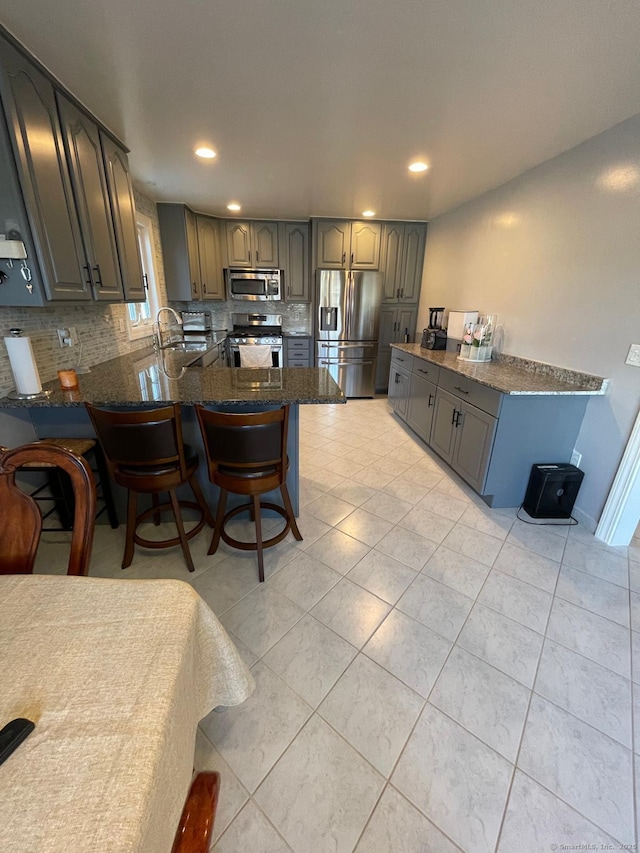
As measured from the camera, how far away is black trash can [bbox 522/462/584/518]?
7.57ft

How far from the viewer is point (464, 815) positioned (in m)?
1.01

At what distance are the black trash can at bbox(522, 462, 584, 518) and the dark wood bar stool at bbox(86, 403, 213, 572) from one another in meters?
2.22

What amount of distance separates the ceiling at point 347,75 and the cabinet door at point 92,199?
0.49 feet

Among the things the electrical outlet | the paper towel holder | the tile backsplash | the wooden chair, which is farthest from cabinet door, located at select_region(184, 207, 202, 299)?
the electrical outlet

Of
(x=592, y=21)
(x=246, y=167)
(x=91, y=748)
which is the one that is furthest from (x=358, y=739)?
(x=246, y=167)

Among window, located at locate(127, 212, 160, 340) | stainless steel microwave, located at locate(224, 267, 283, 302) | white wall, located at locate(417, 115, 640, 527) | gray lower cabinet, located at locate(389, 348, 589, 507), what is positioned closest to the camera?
white wall, located at locate(417, 115, 640, 527)

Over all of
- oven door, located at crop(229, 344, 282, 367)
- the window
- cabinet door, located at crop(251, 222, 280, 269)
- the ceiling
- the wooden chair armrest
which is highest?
the ceiling

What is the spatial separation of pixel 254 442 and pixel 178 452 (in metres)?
0.40

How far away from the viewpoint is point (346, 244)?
460cm

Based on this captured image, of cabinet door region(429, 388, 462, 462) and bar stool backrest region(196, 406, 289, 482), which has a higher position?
bar stool backrest region(196, 406, 289, 482)

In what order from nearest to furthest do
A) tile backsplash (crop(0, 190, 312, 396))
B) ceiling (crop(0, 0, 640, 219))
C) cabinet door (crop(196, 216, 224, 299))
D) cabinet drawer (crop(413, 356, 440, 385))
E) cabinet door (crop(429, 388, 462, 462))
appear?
ceiling (crop(0, 0, 640, 219))
tile backsplash (crop(0, 190, 312, 396))
cabinet door (crop(429, 388, 462, 462))
cabinet drawer (crop(413, 356, 440, 385))
cabinet door (crop(196, 216, 224, 299))

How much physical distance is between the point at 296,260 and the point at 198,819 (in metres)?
5.20

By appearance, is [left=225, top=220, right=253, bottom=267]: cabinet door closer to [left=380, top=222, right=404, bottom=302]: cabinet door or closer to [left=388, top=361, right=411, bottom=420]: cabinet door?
[left=380, top=222, right=404, bottom=302]: cabinet door

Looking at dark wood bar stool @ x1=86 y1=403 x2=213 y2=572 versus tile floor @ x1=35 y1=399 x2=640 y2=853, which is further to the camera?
dark wood bar stool @ x1=86 y1=403 x2=213 y2=572
